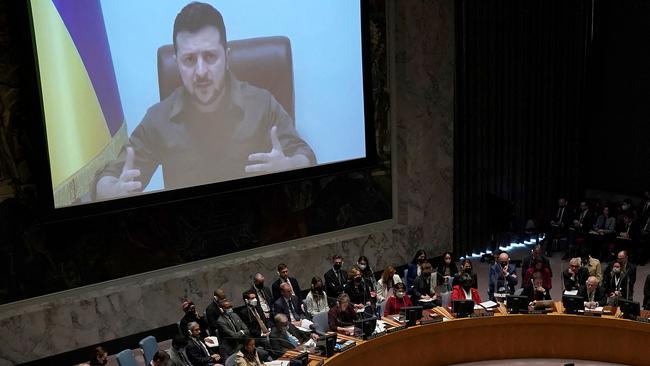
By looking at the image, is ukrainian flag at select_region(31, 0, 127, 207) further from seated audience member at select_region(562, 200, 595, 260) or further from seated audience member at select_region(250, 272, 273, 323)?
seated audience member at select_region(562, 200, 595, 260)

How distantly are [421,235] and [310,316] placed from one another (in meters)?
4.55

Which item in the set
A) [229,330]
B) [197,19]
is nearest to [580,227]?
[229,330]

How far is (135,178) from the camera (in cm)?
1194

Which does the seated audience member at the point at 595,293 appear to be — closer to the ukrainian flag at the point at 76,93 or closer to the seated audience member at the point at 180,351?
the seated audience member at the point at 180,351

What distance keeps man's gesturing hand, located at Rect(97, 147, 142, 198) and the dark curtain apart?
631 cm

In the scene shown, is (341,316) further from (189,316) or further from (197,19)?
(197,19)

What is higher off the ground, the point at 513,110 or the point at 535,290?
the point at 513,110

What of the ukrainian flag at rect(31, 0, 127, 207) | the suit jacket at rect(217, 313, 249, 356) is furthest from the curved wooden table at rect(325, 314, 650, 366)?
the ukrainian flag at rect(31, 0, 127, 207)

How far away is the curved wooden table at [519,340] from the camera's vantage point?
10070 millimetres

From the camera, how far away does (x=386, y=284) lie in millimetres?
12008

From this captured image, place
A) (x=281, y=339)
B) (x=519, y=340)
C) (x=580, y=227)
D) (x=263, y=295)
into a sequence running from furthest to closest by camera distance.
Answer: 1. (x=580, y=227)
2. (x=263, y=295)
3. (x=519, y=340)
4. (x=281, y=339)

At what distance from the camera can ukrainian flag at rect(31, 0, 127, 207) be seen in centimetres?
1089

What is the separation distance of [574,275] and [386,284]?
2686mm

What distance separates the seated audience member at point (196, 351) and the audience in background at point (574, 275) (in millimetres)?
5072
